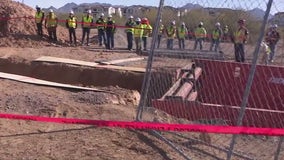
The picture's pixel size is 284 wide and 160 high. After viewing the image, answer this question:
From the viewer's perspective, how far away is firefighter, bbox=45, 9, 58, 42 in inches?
871

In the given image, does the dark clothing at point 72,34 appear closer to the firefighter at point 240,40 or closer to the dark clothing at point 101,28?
the dark clothing at point 101,28

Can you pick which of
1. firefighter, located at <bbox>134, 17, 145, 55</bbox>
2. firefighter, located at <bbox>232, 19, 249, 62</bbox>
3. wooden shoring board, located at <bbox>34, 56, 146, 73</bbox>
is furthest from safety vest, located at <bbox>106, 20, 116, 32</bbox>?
firefighter, located at <bbox>232, 19, 249, 62</bbox>

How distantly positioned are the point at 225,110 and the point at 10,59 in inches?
381

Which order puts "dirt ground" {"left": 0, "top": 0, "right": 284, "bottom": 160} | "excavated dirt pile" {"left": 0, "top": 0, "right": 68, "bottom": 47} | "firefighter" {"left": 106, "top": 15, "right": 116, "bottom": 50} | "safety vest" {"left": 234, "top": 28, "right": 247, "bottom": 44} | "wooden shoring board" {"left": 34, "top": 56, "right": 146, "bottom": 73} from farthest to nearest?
"firefighter" {"left": 106, "top": 15, "right": 116, "bottom": 50}, "excavated dirt pile" {"left": 0, "top": 0, "right": 68, "bottom": 47}, "wooden shoring board" {"left": 34, "top": 56, "right": 146, "bottom": 73}, "safety vest" {"left": 234, "top": 28, "right": 247, "bottom": 44}, "dirt ground" {"left": 0, "top": 0, "right": 284, "bottom": 160}

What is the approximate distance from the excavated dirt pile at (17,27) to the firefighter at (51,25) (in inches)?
14.7

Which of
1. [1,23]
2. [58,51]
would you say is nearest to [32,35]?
[1,23]

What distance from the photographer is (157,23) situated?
6625 millimetres

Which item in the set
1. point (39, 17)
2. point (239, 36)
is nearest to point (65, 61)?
point (239, 36)

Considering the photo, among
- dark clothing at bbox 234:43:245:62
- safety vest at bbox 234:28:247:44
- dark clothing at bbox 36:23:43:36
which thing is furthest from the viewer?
dark clothing at bbox 36:23:43:36

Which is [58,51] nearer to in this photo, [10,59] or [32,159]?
[10,59]

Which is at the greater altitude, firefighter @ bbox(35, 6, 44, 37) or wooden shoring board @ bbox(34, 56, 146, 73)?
firefighter @ bbox(35, 6, 44, 37)

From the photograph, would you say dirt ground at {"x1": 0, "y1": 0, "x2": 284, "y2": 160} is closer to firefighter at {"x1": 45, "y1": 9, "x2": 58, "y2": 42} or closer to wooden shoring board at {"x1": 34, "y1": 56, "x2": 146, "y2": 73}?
wooden shoring board at {"x1": 34, "y1": 56, "x2": 146, "y2": 73}

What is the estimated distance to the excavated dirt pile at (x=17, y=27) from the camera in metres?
20.7

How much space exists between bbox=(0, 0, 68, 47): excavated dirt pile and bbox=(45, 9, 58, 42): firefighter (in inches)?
14.7
